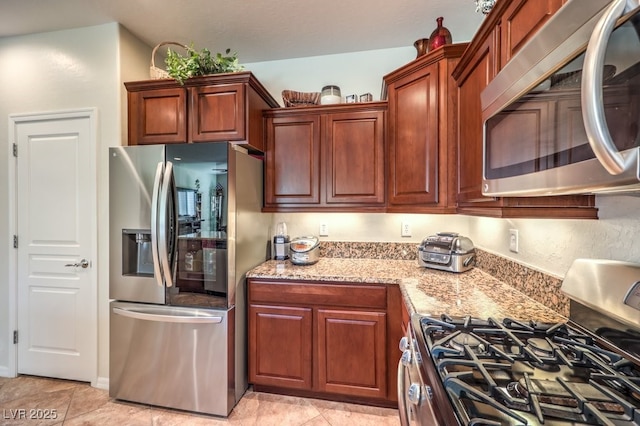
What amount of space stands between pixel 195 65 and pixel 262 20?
603 mm

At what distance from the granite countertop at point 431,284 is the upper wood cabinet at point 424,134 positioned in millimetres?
438

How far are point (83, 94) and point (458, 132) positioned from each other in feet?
8.91

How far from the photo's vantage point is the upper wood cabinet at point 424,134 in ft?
5.87

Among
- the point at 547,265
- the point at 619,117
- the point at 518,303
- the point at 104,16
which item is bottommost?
the point at 518,303

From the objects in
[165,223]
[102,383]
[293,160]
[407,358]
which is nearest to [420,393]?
[407,358]

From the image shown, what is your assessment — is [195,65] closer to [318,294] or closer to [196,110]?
[196,110]

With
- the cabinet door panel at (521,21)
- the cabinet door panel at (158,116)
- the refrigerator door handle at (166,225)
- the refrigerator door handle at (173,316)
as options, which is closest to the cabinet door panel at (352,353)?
the refrigerator door handle at (173,316)

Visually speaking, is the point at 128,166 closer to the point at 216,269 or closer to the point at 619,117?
the point at 216,269

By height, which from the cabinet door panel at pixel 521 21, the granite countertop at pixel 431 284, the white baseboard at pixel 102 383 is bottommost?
the white baseboard at pixel 102 383

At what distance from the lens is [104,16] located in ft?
6.91

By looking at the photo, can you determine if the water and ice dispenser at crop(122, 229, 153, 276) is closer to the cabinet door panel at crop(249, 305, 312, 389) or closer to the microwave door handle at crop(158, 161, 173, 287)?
the microwave door handle at crop(158, 161, 173, 287)

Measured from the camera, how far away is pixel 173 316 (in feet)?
6.18

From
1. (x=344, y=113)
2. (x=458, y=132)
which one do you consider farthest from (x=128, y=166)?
(x=458, y=132)

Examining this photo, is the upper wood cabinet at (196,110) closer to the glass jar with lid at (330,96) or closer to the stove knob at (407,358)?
the glass jar with lid at (330,96)
